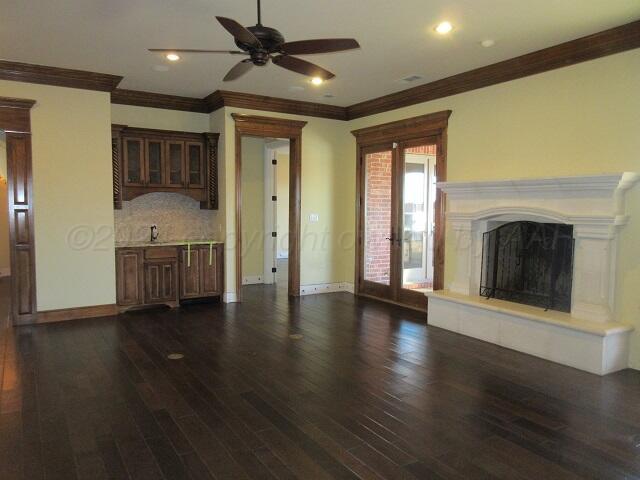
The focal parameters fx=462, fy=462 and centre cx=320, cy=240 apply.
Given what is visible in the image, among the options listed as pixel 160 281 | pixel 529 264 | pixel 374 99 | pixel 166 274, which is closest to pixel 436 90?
pixel 374 99

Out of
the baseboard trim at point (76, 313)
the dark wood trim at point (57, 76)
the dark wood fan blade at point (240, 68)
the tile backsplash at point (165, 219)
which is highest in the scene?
the dark wood trim at point (57, 76)

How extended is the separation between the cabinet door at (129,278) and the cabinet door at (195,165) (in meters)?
1.34

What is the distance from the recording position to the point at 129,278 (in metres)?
6.07

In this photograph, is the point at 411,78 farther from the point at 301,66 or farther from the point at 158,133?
the point at 158,133

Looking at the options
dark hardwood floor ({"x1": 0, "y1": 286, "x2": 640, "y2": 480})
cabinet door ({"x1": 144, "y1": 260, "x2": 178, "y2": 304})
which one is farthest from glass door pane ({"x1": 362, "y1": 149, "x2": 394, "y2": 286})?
cabinet door ({"x1": 144, "y1": 260, "x2": 178, "y2": 304})

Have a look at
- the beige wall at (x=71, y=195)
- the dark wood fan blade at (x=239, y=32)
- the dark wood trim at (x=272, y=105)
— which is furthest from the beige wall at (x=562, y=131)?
the beige wall at (x=71, y=195)

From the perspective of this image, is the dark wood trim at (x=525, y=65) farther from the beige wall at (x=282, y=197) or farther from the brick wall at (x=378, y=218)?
the beige wall at (x=282, y=197)

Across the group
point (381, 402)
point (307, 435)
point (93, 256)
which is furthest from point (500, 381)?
point (93, 256)

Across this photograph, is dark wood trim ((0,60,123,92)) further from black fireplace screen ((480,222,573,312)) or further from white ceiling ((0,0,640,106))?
black fireplace screen ((480,222,573,312))

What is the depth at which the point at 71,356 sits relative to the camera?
4316mm

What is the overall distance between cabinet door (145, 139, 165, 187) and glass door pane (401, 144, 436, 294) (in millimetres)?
3443

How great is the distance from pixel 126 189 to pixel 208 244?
133cm

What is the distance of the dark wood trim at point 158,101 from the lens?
6.34 meters

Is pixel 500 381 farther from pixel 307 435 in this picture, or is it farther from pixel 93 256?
pixel 93 256
